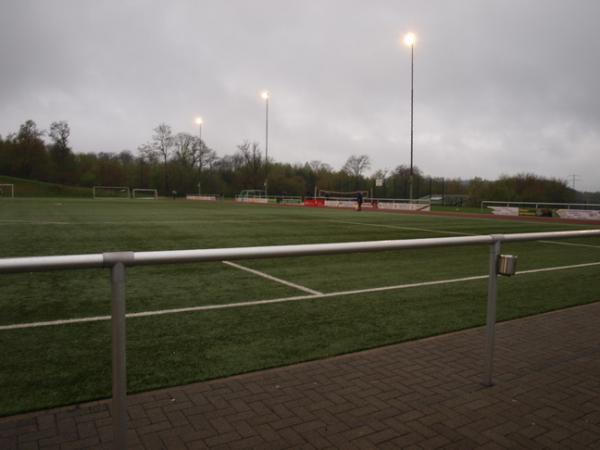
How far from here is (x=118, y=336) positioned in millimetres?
2248

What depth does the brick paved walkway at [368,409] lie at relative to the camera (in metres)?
2.89

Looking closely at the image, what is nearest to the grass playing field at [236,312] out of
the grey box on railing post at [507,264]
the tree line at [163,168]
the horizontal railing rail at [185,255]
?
the grey box on railing post at [507,264]

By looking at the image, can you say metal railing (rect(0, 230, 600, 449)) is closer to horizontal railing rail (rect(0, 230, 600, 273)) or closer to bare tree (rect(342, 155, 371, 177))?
horizontal railing rail (rect(0, 230, 600, 273))

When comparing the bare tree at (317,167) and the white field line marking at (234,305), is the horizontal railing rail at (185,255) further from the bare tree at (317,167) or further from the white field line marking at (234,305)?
the bare tree at (317,167)

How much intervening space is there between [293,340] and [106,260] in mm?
2990

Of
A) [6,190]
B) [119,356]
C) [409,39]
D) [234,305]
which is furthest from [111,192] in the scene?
[119,356]

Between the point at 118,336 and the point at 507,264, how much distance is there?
2.80 meters

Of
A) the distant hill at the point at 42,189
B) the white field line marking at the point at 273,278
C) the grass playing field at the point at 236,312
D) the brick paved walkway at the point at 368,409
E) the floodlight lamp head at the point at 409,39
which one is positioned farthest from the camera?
the distant hill at the point at 42,189

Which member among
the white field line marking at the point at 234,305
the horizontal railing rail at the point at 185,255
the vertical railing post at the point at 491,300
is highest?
the horizontal railing rail at the point at 185,255

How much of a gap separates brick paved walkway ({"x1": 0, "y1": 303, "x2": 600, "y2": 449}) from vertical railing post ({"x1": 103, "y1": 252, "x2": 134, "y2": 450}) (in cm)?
69

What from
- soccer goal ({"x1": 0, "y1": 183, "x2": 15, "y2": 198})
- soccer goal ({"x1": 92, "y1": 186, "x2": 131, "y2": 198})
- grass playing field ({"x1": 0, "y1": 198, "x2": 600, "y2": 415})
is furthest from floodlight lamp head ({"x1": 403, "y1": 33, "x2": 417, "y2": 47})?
soccer goal ({"x1": 0, "y1": 183, "x2": 15, "y2": 198})

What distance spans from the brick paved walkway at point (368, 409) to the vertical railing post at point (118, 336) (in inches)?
27.1

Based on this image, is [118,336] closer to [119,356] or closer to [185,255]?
[119,356]

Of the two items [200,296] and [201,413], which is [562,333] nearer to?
[201,413]
